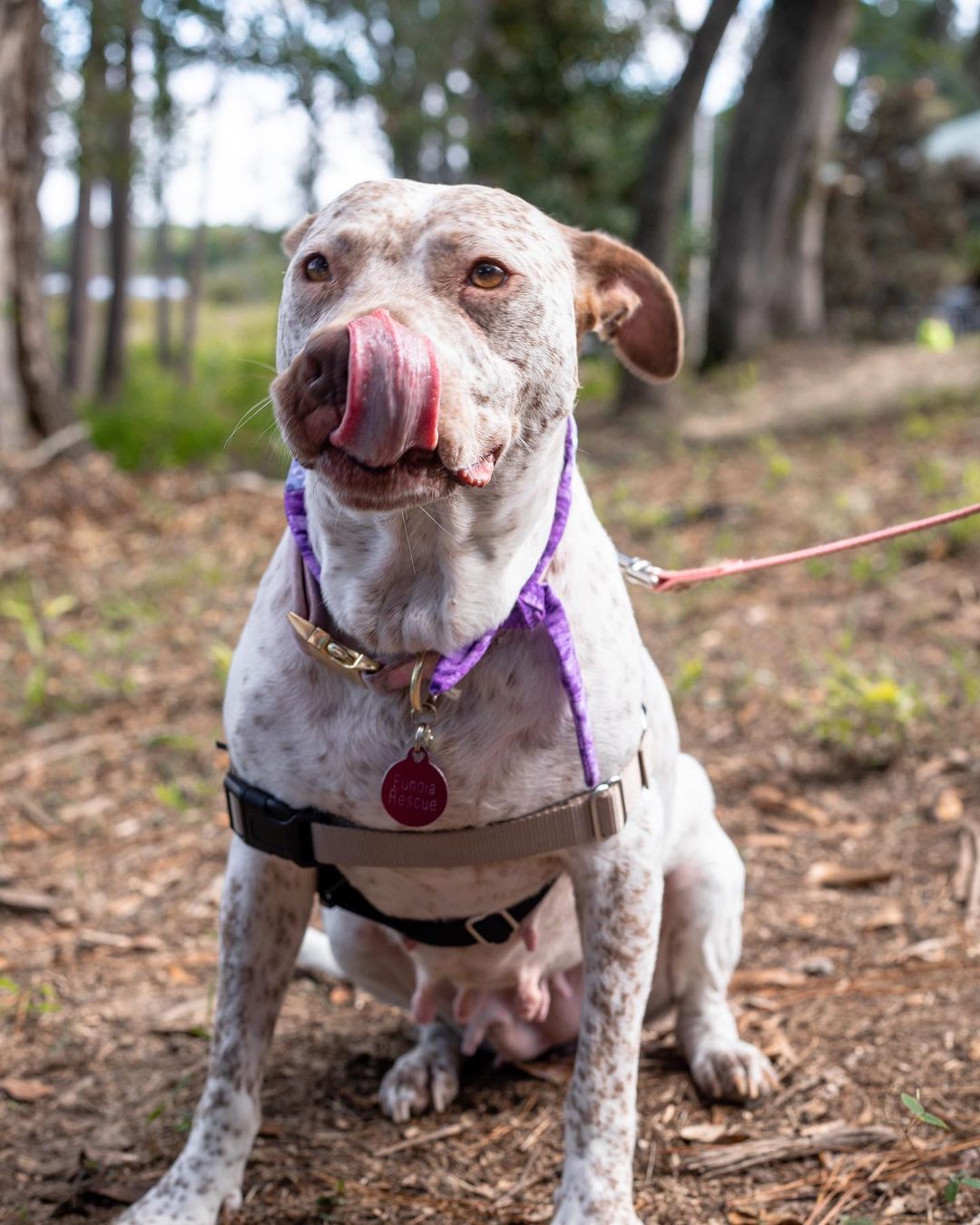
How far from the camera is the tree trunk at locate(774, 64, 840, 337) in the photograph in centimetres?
1117

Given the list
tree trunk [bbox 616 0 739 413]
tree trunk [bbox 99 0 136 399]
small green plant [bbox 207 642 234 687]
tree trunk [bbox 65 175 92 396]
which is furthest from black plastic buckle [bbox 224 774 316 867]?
tree trunk [bbox 65 175 92 396]

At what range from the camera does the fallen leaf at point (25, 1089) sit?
265cm

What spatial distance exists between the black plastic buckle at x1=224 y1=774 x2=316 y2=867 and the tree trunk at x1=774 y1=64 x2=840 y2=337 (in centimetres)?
994

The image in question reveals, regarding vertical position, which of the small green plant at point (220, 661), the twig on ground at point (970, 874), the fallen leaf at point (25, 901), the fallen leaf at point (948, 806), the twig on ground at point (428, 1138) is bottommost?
the fallen leaf at point (25, 901)

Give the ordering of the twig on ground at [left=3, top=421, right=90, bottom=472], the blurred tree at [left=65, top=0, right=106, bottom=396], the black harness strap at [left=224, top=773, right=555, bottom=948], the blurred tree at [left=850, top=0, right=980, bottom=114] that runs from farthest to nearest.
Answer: the blurred tree at [left=850, top=0, right=980, bottom=114] < the blurred tree at [left=65, top=0, right=106, bottom=396] < the twig on ground at [left=3, top=421, right=90, bottom=472] < the black harness strap at [left=224, top=773, right=555, bottom=948]

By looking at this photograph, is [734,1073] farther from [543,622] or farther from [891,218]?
[891,218]

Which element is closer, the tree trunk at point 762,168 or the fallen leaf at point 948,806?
the fallen leaf at point 948,806

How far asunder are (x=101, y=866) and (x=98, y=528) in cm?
345

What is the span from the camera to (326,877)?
2227mm

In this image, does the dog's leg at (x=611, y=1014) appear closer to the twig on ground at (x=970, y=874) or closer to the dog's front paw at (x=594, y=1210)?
the dog's front paw at (x=594, y=1210)

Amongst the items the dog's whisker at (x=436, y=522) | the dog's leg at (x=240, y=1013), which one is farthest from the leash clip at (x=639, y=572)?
the dog's leg at (x=240, y=1013)

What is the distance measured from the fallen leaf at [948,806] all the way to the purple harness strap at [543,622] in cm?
205

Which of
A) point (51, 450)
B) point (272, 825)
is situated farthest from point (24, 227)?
point (272, 825)

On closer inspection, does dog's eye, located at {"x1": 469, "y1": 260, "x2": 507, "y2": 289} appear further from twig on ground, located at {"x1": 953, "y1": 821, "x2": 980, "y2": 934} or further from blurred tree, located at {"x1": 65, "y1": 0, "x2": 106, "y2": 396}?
blurred tree, located at {"x1": 65, "y1": 0, "x2": 106, "y2": 396}
